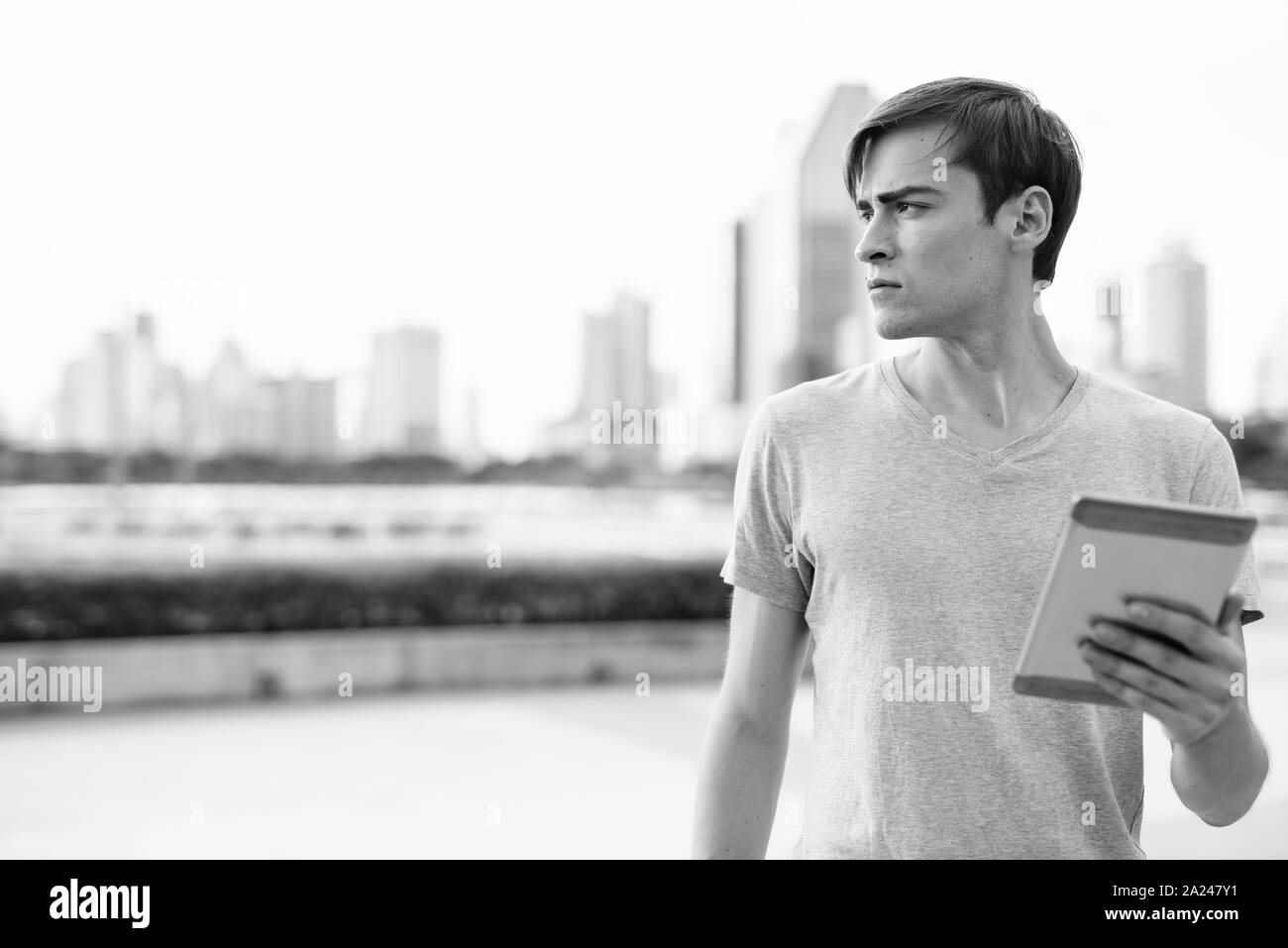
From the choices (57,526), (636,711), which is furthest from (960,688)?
(57,526)

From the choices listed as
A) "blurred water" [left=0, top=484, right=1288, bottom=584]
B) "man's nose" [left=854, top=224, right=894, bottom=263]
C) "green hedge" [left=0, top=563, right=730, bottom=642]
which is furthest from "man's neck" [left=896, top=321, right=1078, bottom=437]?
"blurred water" [left=0, top=484, right=1288, bottom=584]

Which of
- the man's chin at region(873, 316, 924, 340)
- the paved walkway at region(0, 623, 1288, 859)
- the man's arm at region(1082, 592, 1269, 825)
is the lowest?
the paved walkway at region(0, 623, 1288, 859)

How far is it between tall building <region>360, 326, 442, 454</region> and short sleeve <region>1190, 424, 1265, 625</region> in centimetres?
1148

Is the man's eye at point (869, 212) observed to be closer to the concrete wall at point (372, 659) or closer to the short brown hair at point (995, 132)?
the short brown hair at point (995, 132)

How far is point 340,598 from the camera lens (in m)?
7.96

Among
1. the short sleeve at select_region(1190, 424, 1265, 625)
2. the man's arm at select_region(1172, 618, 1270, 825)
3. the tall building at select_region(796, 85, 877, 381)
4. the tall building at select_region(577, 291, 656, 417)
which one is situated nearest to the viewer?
the man's arm at select_region(1172, 618, 1270, 825)

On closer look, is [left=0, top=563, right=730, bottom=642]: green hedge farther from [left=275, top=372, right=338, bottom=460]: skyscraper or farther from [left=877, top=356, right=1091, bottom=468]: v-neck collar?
[left=877, top=356, right=1091, bottom=468]: v-neck collar

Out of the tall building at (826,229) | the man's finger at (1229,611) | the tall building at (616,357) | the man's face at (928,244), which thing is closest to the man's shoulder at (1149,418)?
the man's face at (928,244)

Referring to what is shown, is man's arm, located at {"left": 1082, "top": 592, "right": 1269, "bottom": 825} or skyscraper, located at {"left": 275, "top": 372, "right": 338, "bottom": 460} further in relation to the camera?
skyscraper, located at {"left": 275, "top": 372, "right": 338, "bottom": 460}

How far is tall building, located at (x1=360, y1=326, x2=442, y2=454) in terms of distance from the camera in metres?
12.6

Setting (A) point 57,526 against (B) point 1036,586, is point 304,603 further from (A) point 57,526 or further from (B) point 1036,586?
(B) point 1036,586

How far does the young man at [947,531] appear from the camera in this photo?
4.06 ft

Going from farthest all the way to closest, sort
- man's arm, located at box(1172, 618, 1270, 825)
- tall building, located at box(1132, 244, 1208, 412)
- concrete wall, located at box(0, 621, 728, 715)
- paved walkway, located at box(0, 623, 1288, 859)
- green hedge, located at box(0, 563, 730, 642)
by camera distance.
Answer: tall building, located at box(1132, 244, 1208, 412) < green hedge, located at box(0, 563, 730, 642) < concrete wall, located at box(0, 621, 728, 715) < paved walkway, located at box(0, 623, 1288, 859) < man's arm, located at box(1172, 618, 1270, 825)
